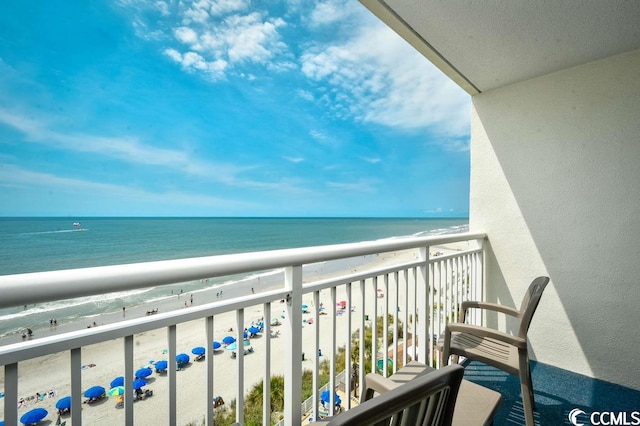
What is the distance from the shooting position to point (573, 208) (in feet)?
8.02

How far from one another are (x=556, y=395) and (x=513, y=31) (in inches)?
102

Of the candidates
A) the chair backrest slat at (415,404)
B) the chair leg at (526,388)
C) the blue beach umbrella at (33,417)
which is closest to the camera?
the chair backrest slat at (415,404)

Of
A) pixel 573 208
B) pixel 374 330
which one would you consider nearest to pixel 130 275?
pixel 374 330

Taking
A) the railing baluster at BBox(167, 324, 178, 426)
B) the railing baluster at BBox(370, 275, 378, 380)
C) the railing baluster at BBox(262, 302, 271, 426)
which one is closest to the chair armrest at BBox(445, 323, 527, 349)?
the railing baluster at BBox(370, 275, 378, 380)

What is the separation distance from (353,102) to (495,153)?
3597 cm

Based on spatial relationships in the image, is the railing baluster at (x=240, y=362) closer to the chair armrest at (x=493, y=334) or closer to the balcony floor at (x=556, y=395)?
the chair armrest at (x=493, y=334)

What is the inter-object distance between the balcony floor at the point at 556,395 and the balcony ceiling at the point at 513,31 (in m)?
2.53

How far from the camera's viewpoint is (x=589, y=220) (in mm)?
2373

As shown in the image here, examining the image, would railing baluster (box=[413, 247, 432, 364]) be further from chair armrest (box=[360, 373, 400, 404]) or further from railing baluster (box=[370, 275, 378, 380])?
chair armrest (box=[360, 373, 400, 404])

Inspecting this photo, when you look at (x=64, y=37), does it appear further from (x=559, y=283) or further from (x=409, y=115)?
(x=559, y=283)

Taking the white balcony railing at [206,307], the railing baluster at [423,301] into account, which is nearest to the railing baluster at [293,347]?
the white balcony railing at [206,307]

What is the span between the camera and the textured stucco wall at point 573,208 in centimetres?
223

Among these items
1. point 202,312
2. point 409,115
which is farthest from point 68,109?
point 202,312

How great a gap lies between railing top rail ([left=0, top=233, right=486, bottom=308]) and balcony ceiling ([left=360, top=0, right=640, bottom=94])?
1605 mm
